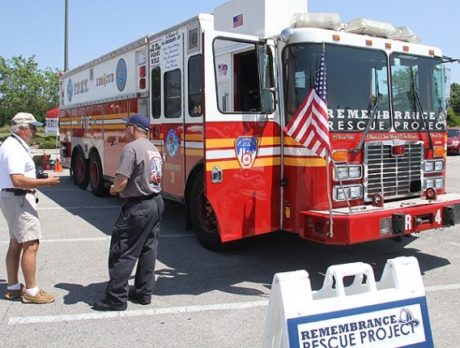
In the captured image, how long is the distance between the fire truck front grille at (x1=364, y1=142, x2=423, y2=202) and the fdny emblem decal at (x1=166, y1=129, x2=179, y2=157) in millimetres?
2604

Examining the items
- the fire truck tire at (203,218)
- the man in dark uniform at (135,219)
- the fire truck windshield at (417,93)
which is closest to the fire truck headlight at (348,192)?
the fire truck windshield at (417,93)

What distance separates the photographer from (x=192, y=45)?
6.48m

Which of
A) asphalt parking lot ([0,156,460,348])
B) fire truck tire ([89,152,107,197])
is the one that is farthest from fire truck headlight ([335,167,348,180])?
fire truck tire ([89,152,107,197])

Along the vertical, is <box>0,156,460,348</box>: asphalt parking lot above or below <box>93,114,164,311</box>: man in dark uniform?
below

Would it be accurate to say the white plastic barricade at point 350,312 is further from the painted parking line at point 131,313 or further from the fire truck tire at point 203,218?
the fire truck tire at point 203,218

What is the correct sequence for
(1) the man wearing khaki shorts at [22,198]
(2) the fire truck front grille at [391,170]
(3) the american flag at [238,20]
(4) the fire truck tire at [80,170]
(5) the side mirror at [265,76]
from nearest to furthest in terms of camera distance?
(1) the man wearing khaki shorts at [22,198] → (5) the side mirror at [265,76] → (2) the fire truck front grille at [391,170] → (3) the american flag at [238,20] → (4) the fire truck tire at [80,170]

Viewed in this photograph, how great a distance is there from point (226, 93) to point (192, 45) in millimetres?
750

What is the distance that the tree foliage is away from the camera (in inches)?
1318

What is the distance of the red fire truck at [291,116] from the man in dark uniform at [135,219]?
82 cm

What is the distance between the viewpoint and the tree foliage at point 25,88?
33.5 metres

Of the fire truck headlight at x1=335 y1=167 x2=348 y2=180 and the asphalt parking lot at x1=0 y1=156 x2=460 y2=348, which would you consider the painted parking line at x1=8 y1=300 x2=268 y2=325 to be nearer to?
the asphalt parking lot at x1=0 y1=156 x2=460 y2=348

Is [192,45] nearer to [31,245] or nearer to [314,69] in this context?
[314,69]

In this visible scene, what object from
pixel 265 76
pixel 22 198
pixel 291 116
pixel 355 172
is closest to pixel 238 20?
pixel 265 76

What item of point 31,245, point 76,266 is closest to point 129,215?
point 31,245
